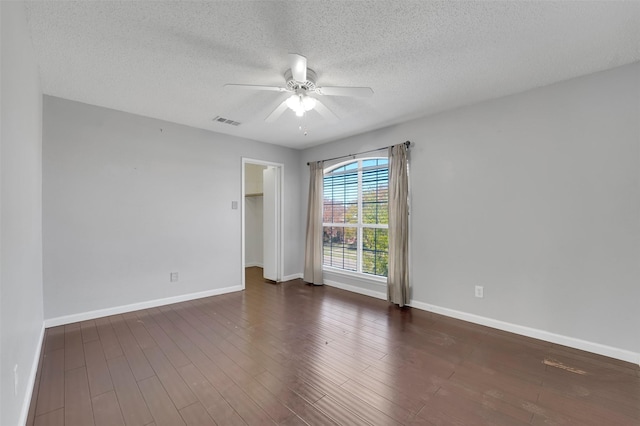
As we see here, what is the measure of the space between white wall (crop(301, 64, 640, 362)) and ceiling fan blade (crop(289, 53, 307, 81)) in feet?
7.23

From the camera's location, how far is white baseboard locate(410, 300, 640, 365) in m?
2.36

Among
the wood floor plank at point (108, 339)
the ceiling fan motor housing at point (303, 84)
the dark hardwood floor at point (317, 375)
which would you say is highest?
the ceiling fan motor housing at point (303, 84)

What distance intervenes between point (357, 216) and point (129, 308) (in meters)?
3.45

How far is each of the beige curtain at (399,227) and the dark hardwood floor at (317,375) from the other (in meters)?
0.54

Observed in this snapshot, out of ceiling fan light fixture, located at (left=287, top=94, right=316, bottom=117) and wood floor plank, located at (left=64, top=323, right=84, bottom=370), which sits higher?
ceiling fan light fixture, located at (left=287, top=94, right=316, bottom=117)

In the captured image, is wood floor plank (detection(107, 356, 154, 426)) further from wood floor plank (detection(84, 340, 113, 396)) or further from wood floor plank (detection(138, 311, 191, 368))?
wood floor plank (detection(138, 311, 191, 368))

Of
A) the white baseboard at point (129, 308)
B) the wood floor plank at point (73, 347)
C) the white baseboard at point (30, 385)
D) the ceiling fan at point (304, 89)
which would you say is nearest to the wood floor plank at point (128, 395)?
the wood floor plank at point (73, 347)

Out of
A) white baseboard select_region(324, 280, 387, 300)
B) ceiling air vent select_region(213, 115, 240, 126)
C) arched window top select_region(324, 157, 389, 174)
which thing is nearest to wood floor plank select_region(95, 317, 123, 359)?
ceiling air vent select_region(213, 115, 240, 126)

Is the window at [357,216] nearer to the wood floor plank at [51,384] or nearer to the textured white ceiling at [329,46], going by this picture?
the textured white ceiling at [329,46]

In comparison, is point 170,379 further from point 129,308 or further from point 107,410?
point 129,308

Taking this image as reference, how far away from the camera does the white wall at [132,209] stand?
122 inches

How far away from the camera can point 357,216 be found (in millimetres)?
4559

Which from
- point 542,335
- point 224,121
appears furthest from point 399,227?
point 224,121

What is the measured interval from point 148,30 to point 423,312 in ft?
13.1
